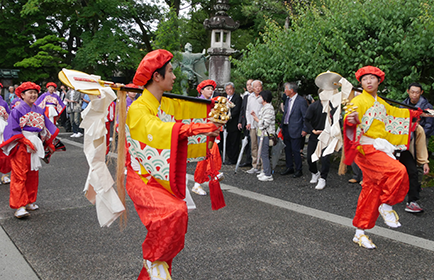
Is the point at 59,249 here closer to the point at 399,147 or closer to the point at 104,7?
the point at 399,147

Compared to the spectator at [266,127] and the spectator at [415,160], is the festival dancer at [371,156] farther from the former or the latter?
the spectator at [266,127]

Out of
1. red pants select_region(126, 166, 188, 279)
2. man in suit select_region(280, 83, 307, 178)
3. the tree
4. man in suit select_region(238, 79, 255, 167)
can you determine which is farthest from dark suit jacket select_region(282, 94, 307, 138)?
the tree

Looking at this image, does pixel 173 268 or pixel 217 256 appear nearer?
pixel 173 268

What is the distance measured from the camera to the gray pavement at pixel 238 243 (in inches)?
135

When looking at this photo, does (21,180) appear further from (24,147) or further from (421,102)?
(421,102)

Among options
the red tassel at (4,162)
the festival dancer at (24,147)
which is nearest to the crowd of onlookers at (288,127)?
the festival dancer at (24,147)

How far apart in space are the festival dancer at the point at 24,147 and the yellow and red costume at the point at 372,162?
4151 mm

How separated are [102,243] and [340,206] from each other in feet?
11.8

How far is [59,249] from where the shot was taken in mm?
3887

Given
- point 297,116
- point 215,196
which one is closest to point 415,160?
point 297,116

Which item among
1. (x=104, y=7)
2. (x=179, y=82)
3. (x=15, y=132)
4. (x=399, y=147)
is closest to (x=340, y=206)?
(x=399, y=147)

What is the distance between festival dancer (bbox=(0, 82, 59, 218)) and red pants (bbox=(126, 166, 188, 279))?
3141mm

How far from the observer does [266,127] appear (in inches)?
290

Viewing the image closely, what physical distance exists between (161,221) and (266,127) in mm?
5166
